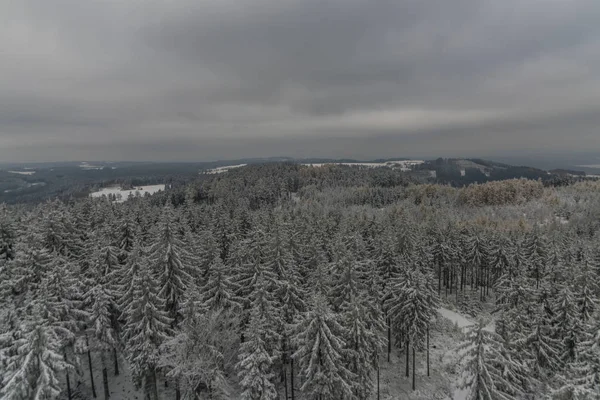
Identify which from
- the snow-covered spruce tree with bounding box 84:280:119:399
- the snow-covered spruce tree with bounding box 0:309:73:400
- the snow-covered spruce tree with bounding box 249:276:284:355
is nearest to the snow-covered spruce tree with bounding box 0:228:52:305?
the snow-covered spruce tree with bounding box 84:280:119:399

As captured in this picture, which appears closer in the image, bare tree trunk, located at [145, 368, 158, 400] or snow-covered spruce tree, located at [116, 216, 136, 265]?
bare tree trunk, located at [145, 368, 158, 400]

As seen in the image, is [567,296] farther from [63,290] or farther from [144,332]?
[63,290]

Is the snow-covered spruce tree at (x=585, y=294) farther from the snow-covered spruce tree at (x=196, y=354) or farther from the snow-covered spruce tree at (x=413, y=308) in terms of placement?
the snow-covered spruce tree at (x=196, y=354)

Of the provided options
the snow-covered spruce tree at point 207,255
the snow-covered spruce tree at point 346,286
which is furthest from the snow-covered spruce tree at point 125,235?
the snow-covered spruce tree at point 346,286

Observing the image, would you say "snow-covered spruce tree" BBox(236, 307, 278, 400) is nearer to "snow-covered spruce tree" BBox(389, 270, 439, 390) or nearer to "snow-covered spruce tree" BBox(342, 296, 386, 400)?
"snow-covered spruce tree" BBox(342, 296, 386, 400)

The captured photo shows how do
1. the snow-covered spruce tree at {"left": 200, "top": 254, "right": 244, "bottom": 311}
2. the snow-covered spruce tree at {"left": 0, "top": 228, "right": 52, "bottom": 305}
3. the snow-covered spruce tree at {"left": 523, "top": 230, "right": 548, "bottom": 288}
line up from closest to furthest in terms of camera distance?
the snow-covered spruce tree at {"left": 0, "top": 228, "right": 52, "bottom": 305}, the snow-covered spruce tree at {"left": 200, "top": 254, "right": 244, "bottom": 311}, the snow-covered spruce tree at {"left": 523, "top": 230, "right": 548, "bottom": 288}

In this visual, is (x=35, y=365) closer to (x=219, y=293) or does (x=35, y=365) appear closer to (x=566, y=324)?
(x=219, y=293)

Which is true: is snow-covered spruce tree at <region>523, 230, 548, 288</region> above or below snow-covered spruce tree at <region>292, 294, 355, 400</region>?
below

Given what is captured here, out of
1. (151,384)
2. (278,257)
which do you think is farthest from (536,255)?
(151,384)

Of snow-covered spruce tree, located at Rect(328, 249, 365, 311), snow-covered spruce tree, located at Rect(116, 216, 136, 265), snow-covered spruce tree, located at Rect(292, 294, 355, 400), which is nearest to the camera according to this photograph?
snow-covered spruce tree, located at Rect(292, 294, 355, 400)
